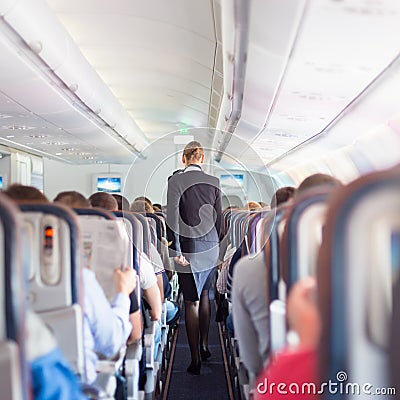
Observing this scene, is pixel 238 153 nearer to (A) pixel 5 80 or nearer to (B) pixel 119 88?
(B) pixel 119 88

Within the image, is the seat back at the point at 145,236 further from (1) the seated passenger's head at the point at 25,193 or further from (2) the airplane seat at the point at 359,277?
(2) the airplane seat at the point at 359,277

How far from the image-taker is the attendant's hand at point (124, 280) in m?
2.33

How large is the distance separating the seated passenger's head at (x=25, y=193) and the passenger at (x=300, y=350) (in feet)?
2.69

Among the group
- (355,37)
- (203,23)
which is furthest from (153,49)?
(355,37)

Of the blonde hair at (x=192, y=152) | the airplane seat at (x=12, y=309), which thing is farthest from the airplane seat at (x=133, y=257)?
the airplane seat at (x=12, y=309)

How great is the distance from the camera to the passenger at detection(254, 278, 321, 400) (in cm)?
141

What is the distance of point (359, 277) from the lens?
50.8 inches

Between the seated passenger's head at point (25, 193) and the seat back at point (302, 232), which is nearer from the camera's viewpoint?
the seat back at point (302, 232)

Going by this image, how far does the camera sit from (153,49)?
7.48 m

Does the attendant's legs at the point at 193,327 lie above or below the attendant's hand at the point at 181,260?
below

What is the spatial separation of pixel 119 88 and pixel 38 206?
29.2 feet

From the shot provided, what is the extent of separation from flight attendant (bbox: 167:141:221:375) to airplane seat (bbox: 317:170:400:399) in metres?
2.77

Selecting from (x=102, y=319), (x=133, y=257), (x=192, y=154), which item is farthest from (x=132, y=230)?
(x=192, y=154)

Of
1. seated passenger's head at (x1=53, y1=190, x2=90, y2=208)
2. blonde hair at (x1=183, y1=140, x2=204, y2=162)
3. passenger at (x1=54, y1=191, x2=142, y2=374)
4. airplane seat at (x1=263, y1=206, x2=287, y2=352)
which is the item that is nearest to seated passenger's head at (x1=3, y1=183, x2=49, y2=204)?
passenger at (x1=54, y1=191, x2=142, y2=374)
